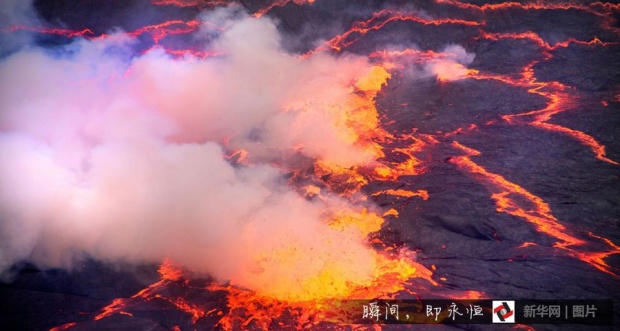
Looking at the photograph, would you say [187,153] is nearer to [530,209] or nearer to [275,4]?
[530,209]

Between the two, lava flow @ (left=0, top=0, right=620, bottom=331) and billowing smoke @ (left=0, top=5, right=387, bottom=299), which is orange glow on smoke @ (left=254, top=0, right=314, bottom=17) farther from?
billowing smoke @ (left=0, top=5, right=387, bottom=299)

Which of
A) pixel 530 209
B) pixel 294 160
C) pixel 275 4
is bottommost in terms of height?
pixel 530 209

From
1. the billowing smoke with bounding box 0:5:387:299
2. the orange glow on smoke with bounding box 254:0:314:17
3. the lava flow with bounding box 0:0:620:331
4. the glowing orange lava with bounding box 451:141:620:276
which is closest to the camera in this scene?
the glowing orange lava with bounding box 451:141:620:276

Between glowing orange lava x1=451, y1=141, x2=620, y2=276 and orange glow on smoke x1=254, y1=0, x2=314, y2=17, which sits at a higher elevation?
orange glow on smoke x1=254, y1=0, x2=314, y2=17

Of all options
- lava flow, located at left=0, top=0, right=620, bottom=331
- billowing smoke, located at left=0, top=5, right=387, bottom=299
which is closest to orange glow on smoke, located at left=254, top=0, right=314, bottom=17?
lava flow, located at left=0, top=0, right=620, bottom=331

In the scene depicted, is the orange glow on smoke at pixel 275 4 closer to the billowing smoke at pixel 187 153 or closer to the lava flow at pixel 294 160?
the lava flow at pixel 294 160

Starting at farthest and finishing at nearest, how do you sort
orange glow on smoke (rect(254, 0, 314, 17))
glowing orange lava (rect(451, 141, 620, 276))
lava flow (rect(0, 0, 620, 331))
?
orange glow on smoke (rect(254, 0, 314, 17)) < lava flow (rect(0, 0, 620, 331)) < glowing orange lava (rect(451, 141, 620, 276))

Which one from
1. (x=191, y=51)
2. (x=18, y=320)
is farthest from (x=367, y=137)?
(x=18, y=320)

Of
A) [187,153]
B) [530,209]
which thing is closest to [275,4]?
[187,153]
